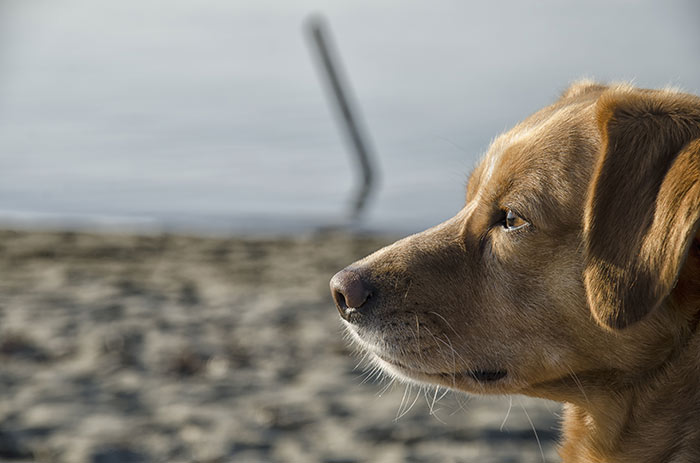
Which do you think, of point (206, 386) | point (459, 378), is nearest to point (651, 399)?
point (459, 378)

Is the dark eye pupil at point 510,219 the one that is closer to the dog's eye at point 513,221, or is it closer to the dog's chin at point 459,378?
the dog's eye at point 513,221

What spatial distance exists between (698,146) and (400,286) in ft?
3.90

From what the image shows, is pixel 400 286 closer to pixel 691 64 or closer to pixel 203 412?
pixel 203 412

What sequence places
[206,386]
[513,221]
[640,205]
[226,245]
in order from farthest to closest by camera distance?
[226,245]
[206,386]
[513,221]
[640,205]

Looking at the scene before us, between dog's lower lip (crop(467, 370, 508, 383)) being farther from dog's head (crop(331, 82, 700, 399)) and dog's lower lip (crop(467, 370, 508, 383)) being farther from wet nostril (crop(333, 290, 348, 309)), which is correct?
wet nostril (crop(333, 290, 348, 309))

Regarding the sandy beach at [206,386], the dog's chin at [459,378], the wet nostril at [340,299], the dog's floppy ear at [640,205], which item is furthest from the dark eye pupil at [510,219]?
the sandy beach at [206,386]

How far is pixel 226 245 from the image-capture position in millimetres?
11508

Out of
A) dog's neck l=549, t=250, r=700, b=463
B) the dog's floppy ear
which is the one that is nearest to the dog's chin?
dog's neck l=549, t=250, r=700, b=463

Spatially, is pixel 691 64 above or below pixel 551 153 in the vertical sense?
below

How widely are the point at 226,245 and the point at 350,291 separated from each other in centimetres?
820

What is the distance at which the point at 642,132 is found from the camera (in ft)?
10.2

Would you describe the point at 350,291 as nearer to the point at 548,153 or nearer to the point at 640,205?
the point at 548,153

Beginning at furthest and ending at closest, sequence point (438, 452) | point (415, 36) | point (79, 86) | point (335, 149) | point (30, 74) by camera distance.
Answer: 1. point (415, 36)
2. point (30, 74)
3. point (79, 86)
4. point (335, 149)
5. point (438, 452)

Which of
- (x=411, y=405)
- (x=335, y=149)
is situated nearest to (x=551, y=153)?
(x=411, y=405)
